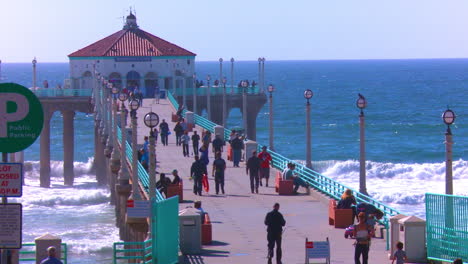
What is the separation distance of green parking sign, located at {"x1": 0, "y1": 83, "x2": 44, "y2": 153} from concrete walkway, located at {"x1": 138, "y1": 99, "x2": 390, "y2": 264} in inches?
307

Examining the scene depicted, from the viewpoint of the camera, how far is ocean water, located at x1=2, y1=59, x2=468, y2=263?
40.8 meters

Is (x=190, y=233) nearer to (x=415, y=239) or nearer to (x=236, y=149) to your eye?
(x=415, y=239)

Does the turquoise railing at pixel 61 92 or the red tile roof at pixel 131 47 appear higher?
the red tile roof at pixel 131 47

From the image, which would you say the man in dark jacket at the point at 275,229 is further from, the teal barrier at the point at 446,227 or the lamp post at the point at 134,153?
the lamp post at the point at 134,153

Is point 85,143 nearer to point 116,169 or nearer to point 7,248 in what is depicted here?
point 116,169

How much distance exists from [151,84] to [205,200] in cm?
4152

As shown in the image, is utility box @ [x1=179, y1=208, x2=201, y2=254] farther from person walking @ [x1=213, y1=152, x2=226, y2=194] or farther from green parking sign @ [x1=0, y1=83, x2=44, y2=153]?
green parking sign @ [x1=0, y1=83, x2=44, y2=153]

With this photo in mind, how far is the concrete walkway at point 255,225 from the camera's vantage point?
19.2 m

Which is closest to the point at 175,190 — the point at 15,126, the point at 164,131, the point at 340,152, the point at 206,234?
the point at 206,234

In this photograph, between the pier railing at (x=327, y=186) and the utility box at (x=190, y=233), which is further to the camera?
the pier railing at (x=327, y=186)

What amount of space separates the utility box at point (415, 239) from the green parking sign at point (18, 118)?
8674mm

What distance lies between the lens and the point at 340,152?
269ft

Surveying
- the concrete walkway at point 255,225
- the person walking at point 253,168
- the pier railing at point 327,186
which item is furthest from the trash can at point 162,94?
the person walking at point 253,168

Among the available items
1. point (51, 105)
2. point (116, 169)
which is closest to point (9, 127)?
point (116, 169)
